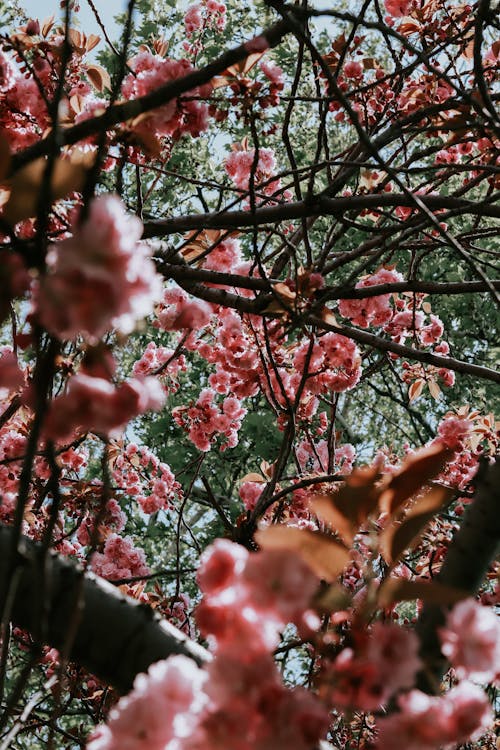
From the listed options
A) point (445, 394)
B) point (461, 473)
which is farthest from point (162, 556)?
point (461, 473)

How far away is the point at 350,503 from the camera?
809mm

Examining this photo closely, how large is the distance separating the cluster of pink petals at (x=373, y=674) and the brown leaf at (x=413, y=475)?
0.60 ft

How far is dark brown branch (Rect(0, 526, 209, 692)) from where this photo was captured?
3.03 feet

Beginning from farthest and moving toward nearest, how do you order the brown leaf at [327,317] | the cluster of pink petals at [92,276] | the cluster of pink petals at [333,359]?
the cluster of pink petals at [333,359] → the brown leaf at [327,317] → the cluster of pink petals at [92,276]

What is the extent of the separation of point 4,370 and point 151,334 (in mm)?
7520

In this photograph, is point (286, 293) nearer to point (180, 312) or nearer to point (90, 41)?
point (180, 312)

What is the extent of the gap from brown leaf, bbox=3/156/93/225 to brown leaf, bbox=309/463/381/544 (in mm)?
461

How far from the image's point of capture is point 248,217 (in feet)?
6.04

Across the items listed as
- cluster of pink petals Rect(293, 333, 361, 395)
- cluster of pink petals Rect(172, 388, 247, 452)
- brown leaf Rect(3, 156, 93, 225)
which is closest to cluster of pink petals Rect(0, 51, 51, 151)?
cluster of pink petals Rect(293, 333, 361, 395)

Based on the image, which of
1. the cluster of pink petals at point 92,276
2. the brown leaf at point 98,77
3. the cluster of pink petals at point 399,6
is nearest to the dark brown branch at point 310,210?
the brown leaf at point 98,77

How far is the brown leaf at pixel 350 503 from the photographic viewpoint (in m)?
0.81

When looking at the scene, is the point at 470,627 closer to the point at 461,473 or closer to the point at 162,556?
the point at 461,473

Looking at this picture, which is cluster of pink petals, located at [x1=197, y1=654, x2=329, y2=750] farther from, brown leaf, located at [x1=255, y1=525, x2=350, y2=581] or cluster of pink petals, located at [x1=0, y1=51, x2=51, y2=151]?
cluster of pink petals, located at [x1=0, y1=51, x2=51, y2=151]

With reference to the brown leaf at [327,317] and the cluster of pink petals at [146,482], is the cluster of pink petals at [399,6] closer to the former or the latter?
the brown leaf at [327,317]
